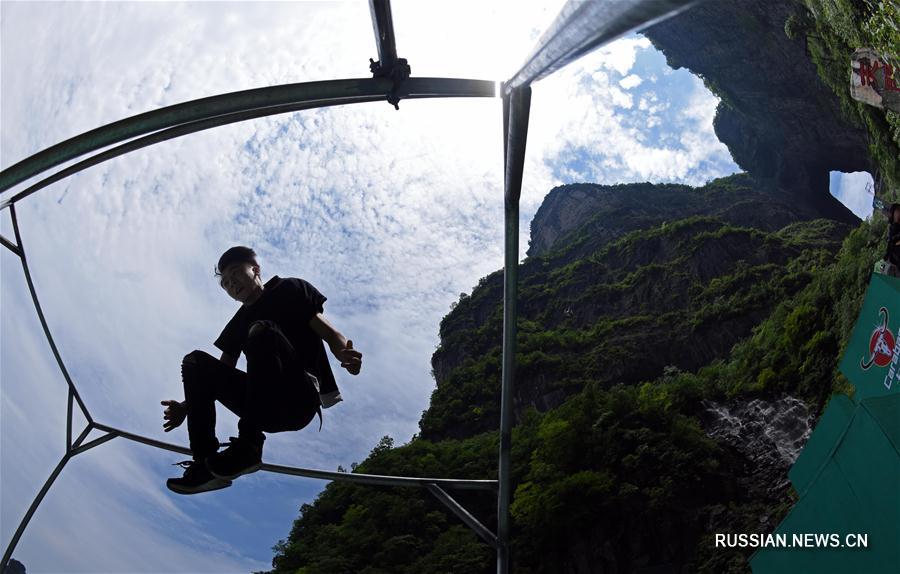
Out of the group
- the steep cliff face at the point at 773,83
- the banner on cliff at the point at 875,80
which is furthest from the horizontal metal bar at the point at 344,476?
the steep cliff face at the point at 773,83

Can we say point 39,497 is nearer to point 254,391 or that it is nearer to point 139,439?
point 139,439

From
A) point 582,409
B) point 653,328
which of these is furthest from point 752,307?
point 582,409

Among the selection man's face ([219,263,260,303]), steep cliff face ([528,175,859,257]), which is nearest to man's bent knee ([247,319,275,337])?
man's face ([219,263,260,303])

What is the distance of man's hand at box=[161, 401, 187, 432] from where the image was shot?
3959mm

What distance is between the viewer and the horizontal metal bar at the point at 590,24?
1.00 m

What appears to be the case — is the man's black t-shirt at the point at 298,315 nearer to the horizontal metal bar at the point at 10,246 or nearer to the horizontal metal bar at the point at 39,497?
the horizontal metal bar at the point at 10,246

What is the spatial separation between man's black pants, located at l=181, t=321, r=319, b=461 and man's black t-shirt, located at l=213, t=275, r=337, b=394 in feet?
0.69

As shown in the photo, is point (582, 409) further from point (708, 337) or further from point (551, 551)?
point (708, 337)

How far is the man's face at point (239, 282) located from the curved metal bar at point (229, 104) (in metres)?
1.30

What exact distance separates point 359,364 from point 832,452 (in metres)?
8.75

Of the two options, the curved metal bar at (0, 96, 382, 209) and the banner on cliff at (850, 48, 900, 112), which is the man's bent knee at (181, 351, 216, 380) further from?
the banner on cliff at (850, 48, 900, 112)

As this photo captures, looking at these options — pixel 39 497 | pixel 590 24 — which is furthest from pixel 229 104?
pixel 39 497

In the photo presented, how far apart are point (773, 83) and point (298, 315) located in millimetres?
55136

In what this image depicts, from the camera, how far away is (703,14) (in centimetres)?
4831
